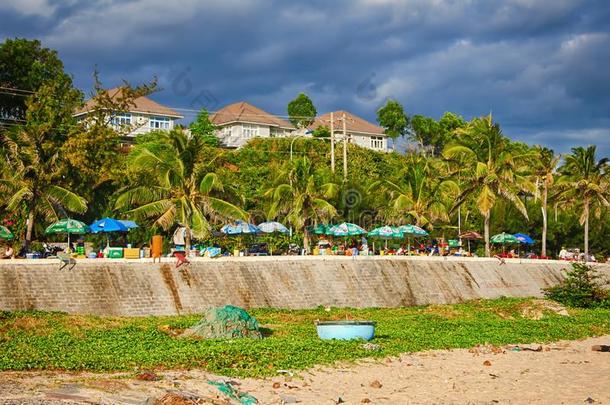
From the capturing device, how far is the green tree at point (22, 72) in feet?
218

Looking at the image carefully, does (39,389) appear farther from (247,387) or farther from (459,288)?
(459,288)

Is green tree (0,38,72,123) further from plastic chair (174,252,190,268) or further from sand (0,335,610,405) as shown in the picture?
sand (0,335,610,405)

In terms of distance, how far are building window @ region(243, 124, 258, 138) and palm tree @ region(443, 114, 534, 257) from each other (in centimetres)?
3813

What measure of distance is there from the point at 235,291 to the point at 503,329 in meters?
14.3

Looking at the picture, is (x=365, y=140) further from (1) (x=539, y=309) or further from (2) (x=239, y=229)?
(1) (x=539, y=309)

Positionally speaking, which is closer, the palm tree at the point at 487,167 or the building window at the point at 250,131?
the palm tree at the point at 487,167

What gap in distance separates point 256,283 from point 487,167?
984 inches

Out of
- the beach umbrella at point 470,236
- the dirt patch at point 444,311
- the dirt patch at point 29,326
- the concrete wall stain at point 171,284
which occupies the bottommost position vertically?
the dirt patch at point 444,311

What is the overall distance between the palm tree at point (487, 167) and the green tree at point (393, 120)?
46835mm

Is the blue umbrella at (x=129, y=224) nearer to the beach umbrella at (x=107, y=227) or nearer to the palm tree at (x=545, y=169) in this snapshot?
the beach umbrella at (x=107, y=227)

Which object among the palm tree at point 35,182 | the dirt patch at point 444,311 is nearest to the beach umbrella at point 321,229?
the dirt patch at point 444,311

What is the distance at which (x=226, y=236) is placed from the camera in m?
53.7

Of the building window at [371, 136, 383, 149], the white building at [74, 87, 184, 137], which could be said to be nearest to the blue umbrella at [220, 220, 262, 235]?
the white building at [74, 87, 184, 137]

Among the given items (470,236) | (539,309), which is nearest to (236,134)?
(470,236)
